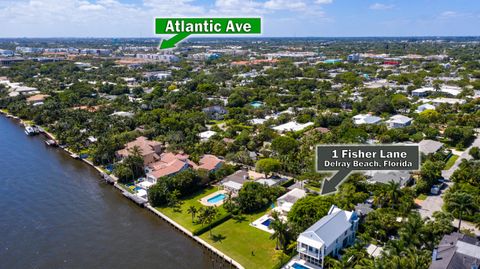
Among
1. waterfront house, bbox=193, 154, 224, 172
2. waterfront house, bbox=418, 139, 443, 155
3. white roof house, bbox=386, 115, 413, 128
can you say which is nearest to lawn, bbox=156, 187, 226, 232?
waterfront house, bbox=193, 154, 224, 172

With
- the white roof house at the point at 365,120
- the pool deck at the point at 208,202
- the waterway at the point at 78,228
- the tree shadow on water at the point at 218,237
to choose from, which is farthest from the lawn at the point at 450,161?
the waterway at the point at 78,228

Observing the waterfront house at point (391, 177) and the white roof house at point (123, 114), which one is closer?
the waterfront house at point (391, 177)

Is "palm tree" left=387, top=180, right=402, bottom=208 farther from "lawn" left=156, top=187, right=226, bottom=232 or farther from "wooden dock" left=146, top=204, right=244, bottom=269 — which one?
"lawn" left=156, top=187, right=226, bottom=232

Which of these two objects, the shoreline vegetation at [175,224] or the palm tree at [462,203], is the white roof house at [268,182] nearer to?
the shoreline vegetation at [175,224]

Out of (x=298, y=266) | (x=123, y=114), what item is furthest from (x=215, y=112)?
(x=298, y=266)

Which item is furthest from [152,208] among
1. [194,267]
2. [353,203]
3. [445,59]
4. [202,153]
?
[445,59]

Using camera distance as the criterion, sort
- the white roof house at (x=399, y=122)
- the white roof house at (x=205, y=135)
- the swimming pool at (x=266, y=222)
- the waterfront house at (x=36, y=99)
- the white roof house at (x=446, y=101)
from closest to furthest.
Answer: the swimming pool at (x=266, y=222), the white roof house at (x=205, y=135), the white roof house at (x=399, y=122), the white roof house at (x=446, y=101), the waterfront house at (x=36, y=99)

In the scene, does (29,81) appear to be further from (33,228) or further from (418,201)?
(418,201)
